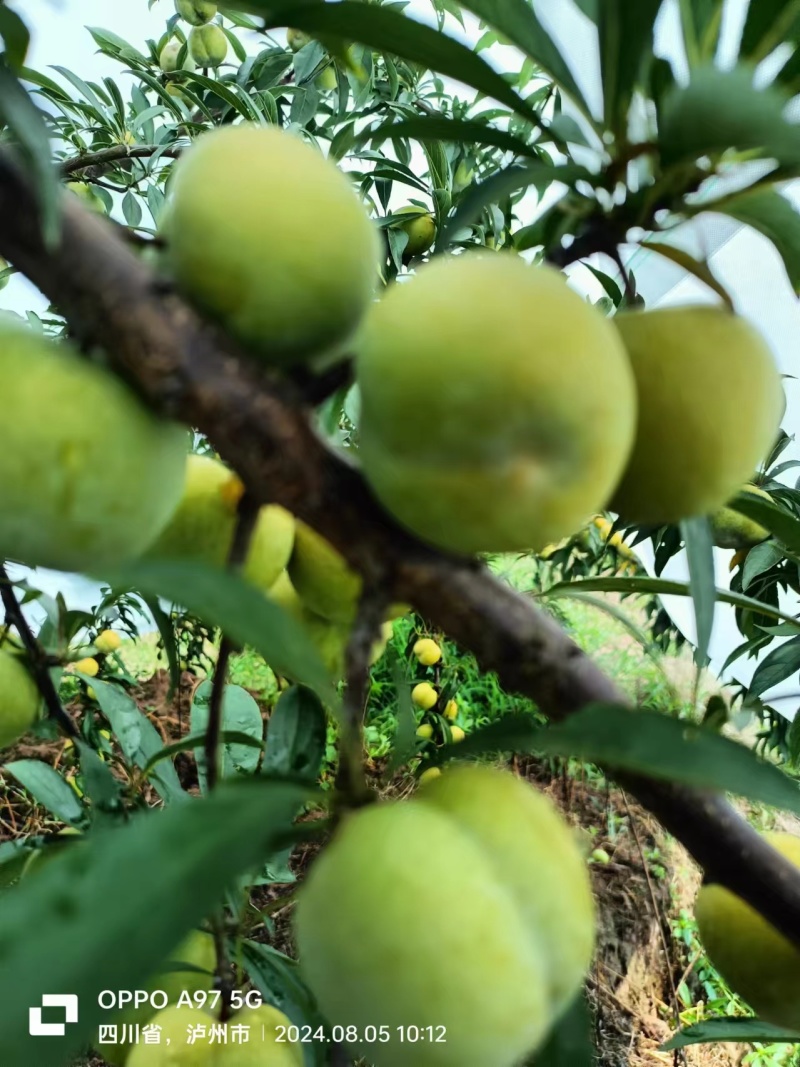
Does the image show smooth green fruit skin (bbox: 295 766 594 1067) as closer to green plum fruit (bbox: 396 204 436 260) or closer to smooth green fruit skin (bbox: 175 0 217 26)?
→ green plum fruit (bbox: 396 204 436 260)

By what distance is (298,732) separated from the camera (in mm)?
521

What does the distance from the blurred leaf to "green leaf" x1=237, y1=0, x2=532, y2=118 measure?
10 centimetres

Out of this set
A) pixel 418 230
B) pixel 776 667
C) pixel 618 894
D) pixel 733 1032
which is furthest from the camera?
pixel 618 894

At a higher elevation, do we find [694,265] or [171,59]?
[171,59]

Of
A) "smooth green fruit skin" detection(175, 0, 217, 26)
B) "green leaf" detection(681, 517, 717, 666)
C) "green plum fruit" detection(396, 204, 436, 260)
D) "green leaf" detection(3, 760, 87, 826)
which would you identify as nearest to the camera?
"green leaf" detection(681, 517, 717, 666)

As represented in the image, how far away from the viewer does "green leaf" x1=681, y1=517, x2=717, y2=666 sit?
1.38 feet

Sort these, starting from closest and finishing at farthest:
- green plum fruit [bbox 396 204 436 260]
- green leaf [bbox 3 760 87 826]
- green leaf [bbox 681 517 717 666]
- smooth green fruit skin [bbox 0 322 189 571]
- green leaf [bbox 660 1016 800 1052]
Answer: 1. smooth green fruit skin [bbox 0 322 189 571]
2. green leaf [bbox 681 517 717 666]
3. green leaf [bbox 660 1016 800 1052]
4. green leaf [bbox 3 760 87 826]
5. green plum fruit [bbox 396 204 436 260]

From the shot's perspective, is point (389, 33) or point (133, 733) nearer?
point (389, 33)

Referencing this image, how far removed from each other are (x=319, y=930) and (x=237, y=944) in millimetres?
374

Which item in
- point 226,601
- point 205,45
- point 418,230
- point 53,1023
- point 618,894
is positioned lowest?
point 53,1023

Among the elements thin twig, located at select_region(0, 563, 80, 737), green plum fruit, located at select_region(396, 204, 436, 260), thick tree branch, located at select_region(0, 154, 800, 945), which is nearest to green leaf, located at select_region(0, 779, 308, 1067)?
thick tree branch, located at select_region(0, 154, 800, 945)

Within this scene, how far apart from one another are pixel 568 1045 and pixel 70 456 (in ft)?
1.21

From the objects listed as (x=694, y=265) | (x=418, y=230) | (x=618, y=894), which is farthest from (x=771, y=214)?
(x=618, y=894)

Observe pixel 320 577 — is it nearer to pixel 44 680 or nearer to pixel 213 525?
pixel 213 525
